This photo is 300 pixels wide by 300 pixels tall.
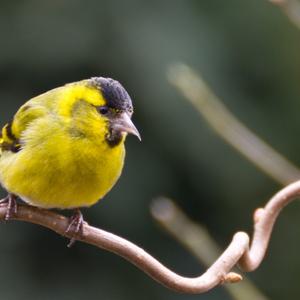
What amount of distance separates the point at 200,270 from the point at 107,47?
1.88 metres

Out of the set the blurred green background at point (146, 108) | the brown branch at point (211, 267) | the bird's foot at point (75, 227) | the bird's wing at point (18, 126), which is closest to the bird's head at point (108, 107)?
the bird's wing at point (18, 126)

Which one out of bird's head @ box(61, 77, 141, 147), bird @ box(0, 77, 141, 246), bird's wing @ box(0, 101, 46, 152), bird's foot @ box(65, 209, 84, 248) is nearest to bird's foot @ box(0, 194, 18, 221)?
bird @ box(0, 77, 141, 246)

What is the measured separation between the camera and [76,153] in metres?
3.82

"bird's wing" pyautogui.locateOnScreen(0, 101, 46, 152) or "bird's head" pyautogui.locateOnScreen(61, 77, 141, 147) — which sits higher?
"bird's head" pyautogui.locateOnScreen(61, 77, 141, 147)

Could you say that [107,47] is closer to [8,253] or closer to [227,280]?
[8,253]

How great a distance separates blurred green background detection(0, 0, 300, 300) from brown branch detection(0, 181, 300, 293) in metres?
3.37

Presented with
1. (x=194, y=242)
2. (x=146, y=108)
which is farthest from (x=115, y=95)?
(x=146, y=108)

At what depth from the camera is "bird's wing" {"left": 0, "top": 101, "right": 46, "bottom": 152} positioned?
4.11 m

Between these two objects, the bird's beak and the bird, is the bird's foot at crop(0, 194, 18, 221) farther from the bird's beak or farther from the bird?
the bird's beak

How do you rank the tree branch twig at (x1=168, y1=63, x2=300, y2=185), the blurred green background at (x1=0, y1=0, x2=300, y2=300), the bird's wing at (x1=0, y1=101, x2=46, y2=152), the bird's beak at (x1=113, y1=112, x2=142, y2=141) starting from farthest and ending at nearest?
the blurred green background at (x1=0, y1=0, x2=300, y2=300), the tree branch twig at (x1=168, y1=63, x2=300, y2=185), the bird's wing at (x1=0, y1=101, x2=46, y2=152), the bird's beak at (x1=113, y1=112, x2=142, y2=141)

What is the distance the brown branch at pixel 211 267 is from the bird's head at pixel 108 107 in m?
0.51

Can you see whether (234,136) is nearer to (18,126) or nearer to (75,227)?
(18,126)

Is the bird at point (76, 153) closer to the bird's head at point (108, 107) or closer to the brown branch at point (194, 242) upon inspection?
the bird's head at point (108, 107)

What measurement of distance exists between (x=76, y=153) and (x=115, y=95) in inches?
11.2
